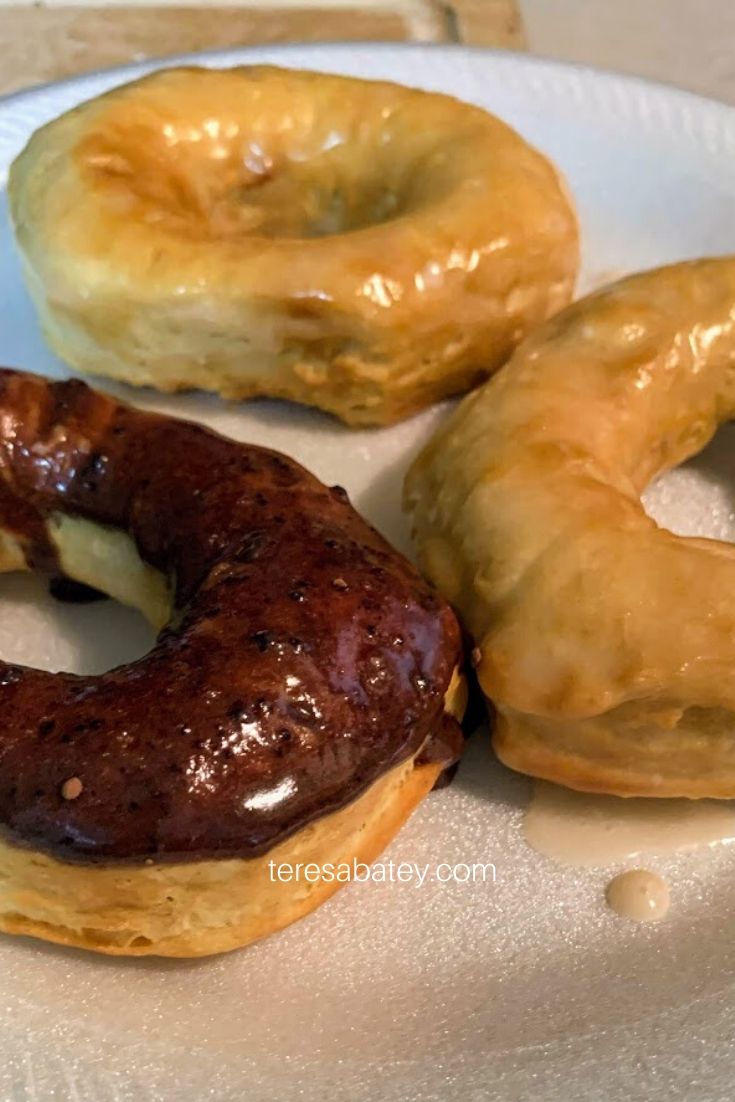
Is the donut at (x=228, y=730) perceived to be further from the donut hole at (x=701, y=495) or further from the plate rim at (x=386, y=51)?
the plate rim at (x=386, y=51)

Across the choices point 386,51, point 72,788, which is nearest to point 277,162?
point 386,51

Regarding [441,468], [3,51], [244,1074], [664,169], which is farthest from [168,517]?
[3,51]

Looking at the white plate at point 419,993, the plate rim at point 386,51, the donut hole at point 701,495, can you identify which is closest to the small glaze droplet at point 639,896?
the white plate at point 419,993

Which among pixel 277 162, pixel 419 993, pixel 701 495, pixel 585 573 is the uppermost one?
pixel 277 162

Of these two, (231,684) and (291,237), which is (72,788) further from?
(291,237)

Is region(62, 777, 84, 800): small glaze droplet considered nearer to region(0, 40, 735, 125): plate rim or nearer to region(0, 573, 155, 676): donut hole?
region(0, 573, 155, 676): donut hole
